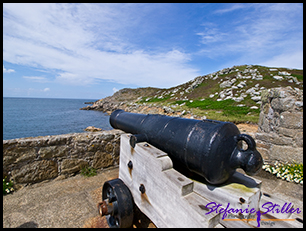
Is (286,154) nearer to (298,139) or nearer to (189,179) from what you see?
(298,139)

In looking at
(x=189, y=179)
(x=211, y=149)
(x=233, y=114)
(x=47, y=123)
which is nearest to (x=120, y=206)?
(x=189, y=179)

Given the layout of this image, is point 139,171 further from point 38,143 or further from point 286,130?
point 286,130

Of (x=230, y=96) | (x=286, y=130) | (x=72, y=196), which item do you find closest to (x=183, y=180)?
(x=72, y=196)

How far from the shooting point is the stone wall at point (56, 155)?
9.03ft

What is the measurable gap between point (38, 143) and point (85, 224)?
1617 millimetres

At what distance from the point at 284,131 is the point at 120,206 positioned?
3770mm

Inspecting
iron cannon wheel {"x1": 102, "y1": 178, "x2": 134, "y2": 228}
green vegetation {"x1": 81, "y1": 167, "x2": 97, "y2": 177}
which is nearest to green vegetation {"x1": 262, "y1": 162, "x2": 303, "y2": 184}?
iron cannon wheel {"x1": 102, "y1": 178, "x2": 134, "y2": 228}

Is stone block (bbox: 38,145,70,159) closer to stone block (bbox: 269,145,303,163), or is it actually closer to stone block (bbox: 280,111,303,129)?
stone block (bbox: 269,145,303,163)

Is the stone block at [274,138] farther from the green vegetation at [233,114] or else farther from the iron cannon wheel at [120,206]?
the green vegetation at [233,114]

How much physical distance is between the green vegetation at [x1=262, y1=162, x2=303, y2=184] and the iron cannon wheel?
3.13 meters

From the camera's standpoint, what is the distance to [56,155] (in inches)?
121

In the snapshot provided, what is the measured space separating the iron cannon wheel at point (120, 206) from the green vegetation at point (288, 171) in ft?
10.3

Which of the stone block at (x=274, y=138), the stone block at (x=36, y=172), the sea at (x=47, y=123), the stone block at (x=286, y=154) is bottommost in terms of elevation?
the sea at (x=47, y=123)

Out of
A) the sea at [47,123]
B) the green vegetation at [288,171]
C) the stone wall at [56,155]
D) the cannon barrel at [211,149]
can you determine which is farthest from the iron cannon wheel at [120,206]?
the sea at [47,123]
